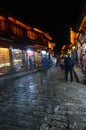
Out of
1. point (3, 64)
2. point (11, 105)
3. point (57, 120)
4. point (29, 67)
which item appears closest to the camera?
point (57, 120)

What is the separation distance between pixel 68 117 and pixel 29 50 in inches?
1219

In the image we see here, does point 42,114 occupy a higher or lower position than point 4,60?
lower

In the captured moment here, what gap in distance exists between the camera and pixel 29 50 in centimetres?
3862

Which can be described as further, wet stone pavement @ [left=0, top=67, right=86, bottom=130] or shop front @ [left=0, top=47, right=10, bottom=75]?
shop front @ [left=0, top=47, right=10, bottom=75]

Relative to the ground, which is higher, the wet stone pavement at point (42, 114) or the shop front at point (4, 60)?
the shop front at point (4, 60)

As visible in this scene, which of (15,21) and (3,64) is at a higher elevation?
(15,21)

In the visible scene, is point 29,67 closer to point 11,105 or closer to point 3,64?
point 3,64

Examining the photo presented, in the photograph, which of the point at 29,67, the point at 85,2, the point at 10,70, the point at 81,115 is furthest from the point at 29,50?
the point at 81,115

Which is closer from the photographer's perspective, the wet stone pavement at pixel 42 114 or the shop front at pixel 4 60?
the wet stone pavement at pixel 42 114

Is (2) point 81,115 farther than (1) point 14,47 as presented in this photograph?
No

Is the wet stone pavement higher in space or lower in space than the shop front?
lower

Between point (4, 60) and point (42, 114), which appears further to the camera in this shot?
point (4, 60)

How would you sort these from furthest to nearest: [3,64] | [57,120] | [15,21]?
[15,21] → [3,64] → [57,120]

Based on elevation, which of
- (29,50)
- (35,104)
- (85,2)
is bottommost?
(35,104)
